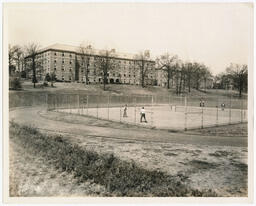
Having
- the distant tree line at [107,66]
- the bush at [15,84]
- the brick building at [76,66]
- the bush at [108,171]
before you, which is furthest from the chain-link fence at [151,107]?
the bush at [108,171]

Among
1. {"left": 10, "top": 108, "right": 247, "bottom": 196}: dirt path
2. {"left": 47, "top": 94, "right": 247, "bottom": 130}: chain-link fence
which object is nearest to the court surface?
{"left": 47, "top": 94, "right": 247, "bottom": 130}: chain-link fence

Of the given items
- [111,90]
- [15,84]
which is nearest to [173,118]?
[111,90]

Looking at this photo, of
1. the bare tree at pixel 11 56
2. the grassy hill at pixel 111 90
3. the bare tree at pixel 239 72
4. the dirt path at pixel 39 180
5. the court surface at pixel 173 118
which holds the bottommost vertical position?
the dirt path at pixel 39 180

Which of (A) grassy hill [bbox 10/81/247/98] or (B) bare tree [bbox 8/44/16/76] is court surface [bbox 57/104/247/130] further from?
(B) bare tree [bbox 8/44/16/76]

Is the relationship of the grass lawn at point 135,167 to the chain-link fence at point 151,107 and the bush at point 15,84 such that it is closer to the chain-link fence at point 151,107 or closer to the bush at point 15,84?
the bush at point 15,84
